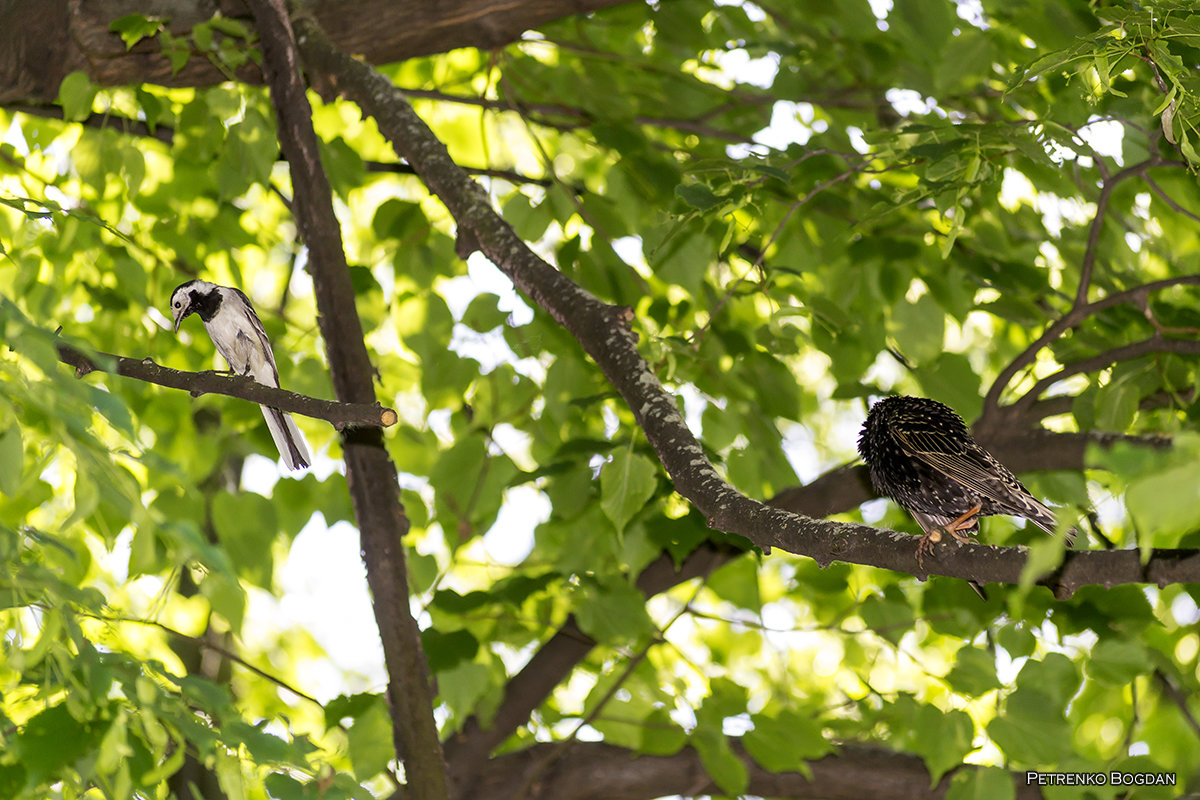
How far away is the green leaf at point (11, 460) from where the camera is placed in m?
1.59

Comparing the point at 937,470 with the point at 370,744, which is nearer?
the point at 937,470

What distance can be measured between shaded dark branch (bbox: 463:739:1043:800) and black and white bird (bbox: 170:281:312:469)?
225 centimetres

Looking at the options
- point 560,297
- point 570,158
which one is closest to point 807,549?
point 560,297

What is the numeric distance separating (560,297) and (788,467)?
1.87 metres

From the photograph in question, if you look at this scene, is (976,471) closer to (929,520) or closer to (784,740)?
(929,520)

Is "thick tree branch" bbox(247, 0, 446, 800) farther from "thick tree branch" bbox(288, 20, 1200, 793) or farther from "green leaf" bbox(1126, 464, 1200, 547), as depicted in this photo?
"green leaf" bbox(1126, 464, 1200, 547)

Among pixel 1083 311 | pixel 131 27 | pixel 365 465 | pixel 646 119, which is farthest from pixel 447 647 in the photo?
pixel 646 119

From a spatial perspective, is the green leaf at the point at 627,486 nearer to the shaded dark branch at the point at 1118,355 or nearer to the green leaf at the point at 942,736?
the green leaf at the point at 942,736

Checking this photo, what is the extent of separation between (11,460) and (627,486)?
180cm

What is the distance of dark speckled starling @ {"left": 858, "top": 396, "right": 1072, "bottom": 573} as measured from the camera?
2.40 meters

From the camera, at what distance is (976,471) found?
2475 mm

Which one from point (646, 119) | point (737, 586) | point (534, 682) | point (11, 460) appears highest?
point (646, 119)

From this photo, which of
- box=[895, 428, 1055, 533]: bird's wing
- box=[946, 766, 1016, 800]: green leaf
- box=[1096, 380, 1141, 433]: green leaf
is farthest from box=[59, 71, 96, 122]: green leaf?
box=[946, 766, 1016, 800]: green leaf

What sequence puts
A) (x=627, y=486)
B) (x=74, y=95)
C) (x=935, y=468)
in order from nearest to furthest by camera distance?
(x=935, y=468) → (x=627, y=486) → (x=74, y=95)
